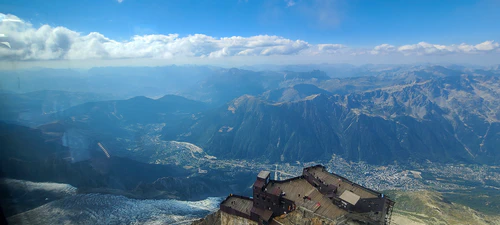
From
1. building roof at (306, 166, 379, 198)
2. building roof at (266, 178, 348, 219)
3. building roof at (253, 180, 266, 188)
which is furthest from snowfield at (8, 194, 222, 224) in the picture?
building roof at (306, 166, 379, 198)

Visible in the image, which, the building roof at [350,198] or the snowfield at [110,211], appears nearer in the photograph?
the building roof at [350,198]

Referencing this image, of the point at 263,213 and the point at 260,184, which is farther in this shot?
the point at 260,184

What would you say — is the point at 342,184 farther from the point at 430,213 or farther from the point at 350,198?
the point at 430,213

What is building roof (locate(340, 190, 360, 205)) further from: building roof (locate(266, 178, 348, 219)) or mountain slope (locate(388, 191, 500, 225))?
mountain slope (locate(388, 191, 500, 225))

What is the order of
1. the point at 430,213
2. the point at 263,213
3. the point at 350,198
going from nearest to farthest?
the point at 350,198, the point at 263,213, the point at 430,213

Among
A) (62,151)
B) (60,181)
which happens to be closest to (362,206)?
(60,181)

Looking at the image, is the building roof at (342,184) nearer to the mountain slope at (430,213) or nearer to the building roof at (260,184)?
the building roof at (260,184)

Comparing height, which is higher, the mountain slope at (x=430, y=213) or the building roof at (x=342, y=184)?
the building roof at (x=342, y=184)

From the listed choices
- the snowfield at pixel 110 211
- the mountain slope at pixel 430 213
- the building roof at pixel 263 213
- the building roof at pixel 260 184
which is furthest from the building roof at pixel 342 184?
the snowfield at pixel 110 211

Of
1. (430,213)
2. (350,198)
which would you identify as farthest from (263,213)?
(430,213)

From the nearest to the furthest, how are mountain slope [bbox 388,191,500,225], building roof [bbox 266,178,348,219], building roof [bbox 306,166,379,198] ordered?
building roof [bbox 266,178,348,219] < building roof [bbox 306,166,379,198] < mountain slope [bbox 388,191,500,225]

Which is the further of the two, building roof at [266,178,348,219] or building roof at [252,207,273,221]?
building roof at [252,207,273,221]
